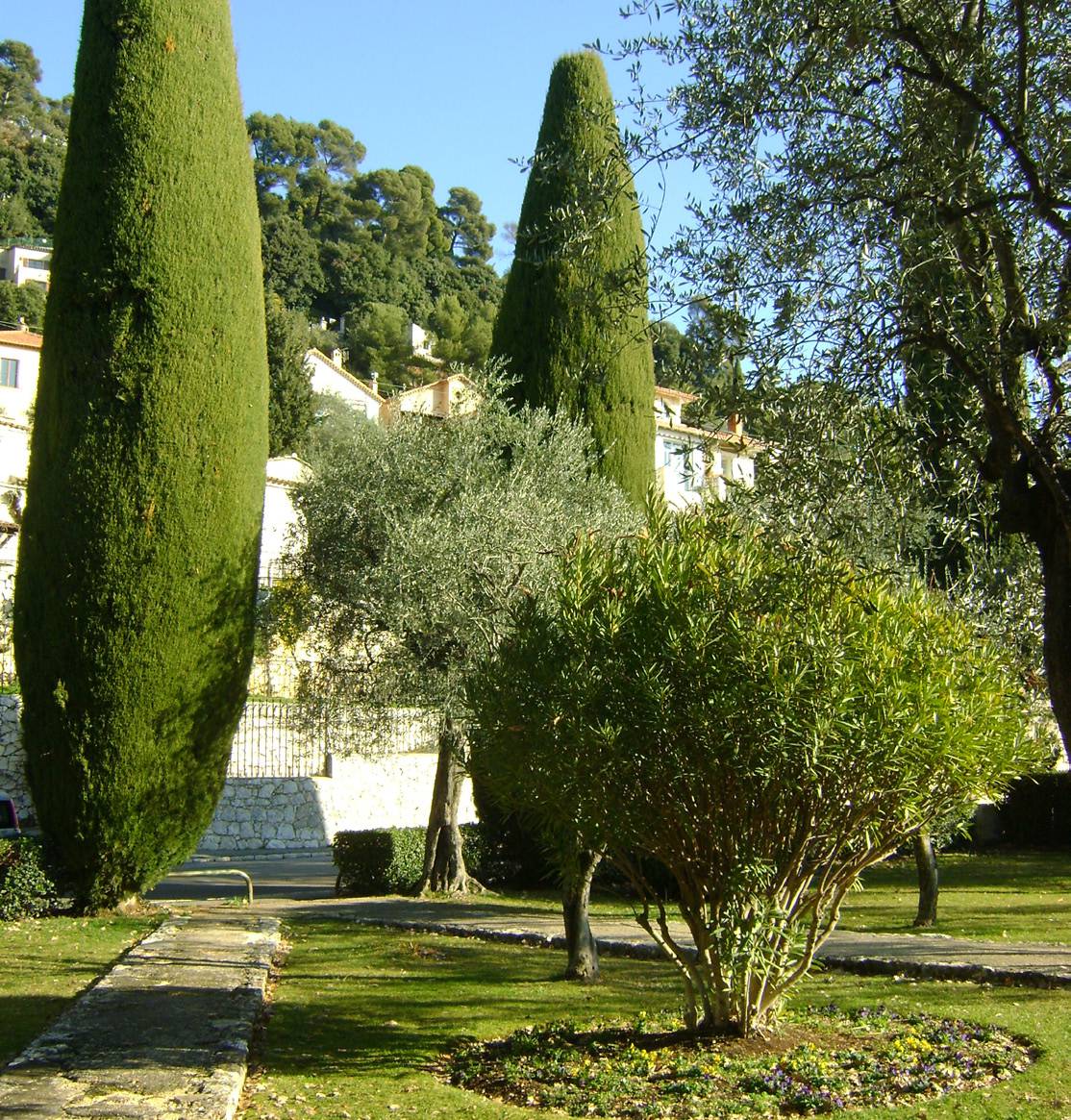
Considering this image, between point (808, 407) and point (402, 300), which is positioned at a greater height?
point (402, 300)

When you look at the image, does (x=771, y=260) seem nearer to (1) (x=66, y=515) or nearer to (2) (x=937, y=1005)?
(2) (x=937, y=1005)

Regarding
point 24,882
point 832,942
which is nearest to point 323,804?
point 24,882

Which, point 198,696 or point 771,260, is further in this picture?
point 198,696

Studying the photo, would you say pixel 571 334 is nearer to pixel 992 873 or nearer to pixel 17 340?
pixel 992 873

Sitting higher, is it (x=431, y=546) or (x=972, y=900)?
(x=431, y=546)

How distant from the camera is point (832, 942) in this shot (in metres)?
12.6

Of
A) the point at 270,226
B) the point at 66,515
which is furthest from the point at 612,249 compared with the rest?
the point at 270,226

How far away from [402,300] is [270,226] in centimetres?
973

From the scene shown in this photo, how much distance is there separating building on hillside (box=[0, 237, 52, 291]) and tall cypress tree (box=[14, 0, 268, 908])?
188 ft

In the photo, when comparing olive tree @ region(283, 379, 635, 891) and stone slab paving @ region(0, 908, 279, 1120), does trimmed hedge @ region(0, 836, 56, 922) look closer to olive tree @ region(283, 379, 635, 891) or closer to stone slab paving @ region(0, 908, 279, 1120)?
stone slab paving @ region(0, 908, 279, 1120)

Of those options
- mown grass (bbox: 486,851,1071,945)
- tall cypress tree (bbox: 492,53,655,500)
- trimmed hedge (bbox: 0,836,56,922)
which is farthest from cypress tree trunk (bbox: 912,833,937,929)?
trimmed hedge (bbox: 0,836,56,922)

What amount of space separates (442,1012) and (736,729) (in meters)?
3.91

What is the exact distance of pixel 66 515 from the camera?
1347 centimetres

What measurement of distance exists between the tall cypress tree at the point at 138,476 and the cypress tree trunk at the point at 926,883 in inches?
325
